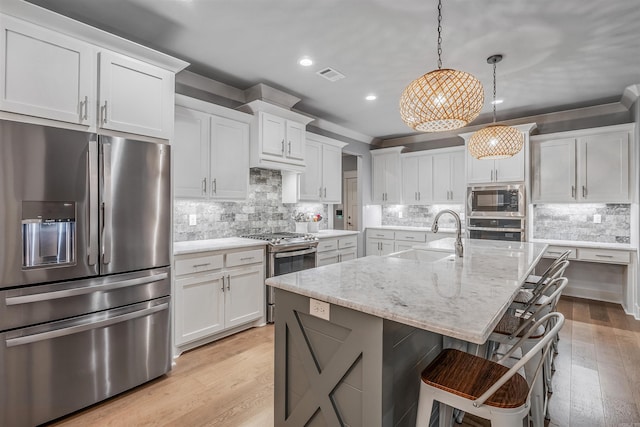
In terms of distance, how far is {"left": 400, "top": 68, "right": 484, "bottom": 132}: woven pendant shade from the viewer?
71.0 inches

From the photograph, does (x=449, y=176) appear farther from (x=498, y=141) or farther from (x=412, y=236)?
(x=498, y=141)

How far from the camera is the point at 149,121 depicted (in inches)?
95.9

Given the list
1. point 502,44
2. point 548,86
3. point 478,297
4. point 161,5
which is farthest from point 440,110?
point 548,86

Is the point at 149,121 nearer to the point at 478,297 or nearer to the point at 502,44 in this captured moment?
the point at 478,297

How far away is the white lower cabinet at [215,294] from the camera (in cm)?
279

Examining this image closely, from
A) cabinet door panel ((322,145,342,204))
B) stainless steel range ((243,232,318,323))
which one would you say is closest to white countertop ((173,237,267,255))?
stainless steel range ((243,232,318,323))

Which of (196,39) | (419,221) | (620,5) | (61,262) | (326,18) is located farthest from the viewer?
(419,221)

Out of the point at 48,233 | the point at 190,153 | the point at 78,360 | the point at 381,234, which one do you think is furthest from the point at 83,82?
the point at 381,234

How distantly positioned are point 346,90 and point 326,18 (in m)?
1.48

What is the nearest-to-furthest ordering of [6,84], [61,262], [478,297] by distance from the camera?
1. [478,297]
2. [6,84]
3. [61,262]

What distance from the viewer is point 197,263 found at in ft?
9.43

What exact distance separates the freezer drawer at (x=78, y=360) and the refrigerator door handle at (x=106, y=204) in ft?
1.38

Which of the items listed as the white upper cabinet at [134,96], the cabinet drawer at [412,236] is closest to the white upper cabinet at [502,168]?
the cabinet drawer at [412,236]

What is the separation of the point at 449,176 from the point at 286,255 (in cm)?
340
